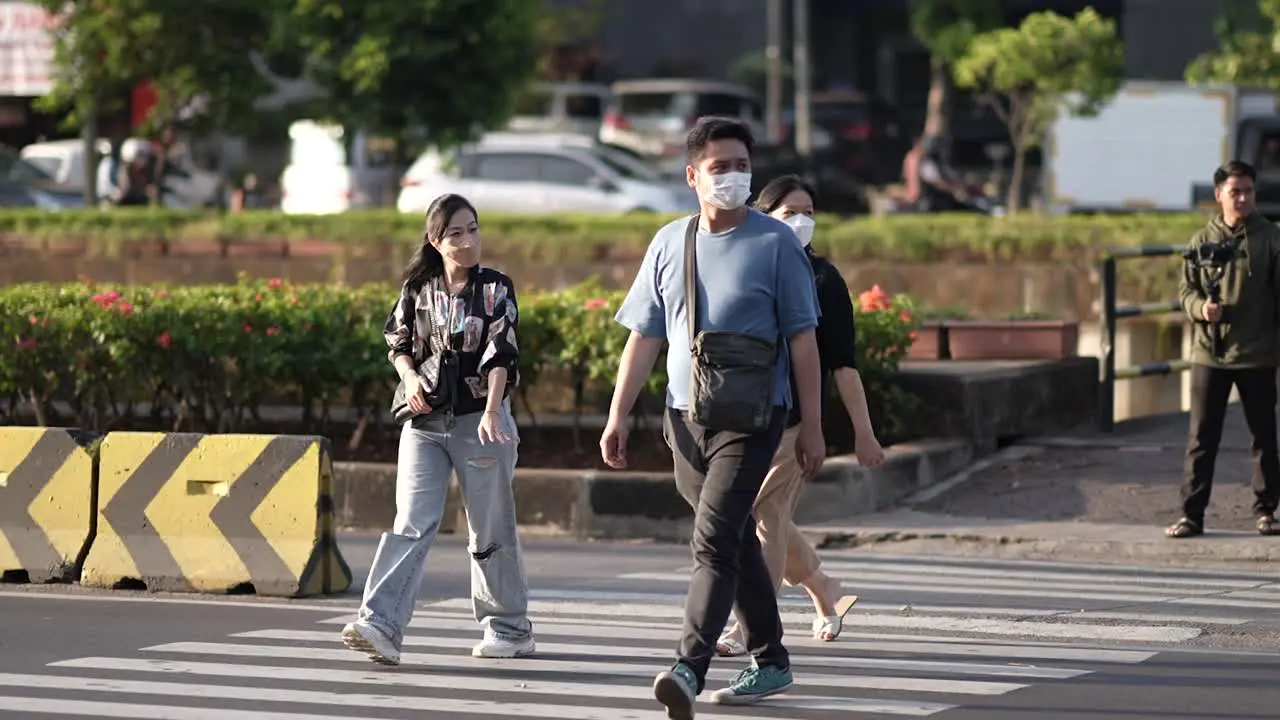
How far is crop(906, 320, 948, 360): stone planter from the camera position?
15961 mm

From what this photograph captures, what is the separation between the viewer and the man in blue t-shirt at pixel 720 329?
765 centimetres

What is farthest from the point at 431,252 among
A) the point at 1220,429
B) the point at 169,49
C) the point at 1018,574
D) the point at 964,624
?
the point at 169,49

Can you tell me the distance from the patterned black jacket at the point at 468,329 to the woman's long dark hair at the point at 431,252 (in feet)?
0.10

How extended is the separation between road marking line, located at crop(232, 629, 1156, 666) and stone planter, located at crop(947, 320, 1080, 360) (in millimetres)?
6781

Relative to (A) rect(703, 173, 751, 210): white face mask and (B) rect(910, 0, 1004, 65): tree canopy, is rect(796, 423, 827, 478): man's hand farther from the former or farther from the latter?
(B) rect(910, 0, 1004, 65): tree canopy

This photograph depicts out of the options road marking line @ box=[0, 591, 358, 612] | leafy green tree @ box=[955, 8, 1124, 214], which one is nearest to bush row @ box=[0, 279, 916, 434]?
road marking line @ box=[0, 591, 358, 612]

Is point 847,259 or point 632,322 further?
point 847,259

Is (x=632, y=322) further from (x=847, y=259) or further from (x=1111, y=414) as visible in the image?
(x=847, y=259)

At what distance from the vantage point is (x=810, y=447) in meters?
7.86

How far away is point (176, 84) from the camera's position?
1169 inches

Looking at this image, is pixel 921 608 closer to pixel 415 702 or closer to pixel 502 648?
pixel 502 648

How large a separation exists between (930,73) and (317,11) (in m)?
26.7

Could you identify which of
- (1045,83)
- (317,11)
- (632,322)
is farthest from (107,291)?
(1045,83)

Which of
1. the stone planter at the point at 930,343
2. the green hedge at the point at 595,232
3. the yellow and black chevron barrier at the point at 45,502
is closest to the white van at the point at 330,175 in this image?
the green hedge at the point at 595,232
